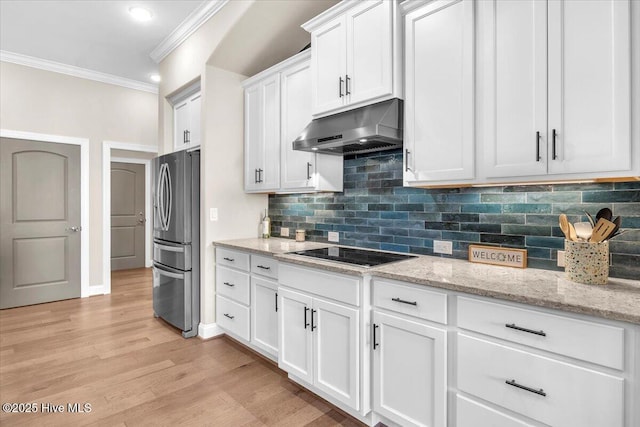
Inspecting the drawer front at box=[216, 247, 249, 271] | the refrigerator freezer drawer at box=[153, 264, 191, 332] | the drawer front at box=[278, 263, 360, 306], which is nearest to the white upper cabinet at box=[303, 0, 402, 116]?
the drawer front at box=[278, 263, 360, 306]

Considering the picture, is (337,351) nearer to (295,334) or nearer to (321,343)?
(321,343)

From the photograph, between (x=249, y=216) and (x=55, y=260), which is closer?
(x=249, y=216)

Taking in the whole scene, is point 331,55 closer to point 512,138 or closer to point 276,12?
point 276,12

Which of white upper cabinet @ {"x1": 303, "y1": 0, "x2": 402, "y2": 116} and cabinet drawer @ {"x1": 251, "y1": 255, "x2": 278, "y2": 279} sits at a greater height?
white upper cabinet @ {"x1": 303, "y1": 0, "x2": 402, "y2": 116}

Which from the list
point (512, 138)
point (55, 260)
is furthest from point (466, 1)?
point (55, 260)

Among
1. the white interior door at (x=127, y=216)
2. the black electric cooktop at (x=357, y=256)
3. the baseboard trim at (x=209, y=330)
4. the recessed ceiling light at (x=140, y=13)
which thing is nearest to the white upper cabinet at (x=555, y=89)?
the black electric cooktop at (x=357, y=256)

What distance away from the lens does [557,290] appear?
1.39m

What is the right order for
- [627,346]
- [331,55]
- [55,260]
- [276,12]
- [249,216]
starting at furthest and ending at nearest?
1. [55,260]
2. [249,216]
3. [276,12]
4. [331,55]
5. [627,346]

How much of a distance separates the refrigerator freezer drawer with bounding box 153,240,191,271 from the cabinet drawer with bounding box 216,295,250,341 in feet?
1.51

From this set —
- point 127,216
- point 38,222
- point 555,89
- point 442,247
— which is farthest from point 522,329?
point 127,216

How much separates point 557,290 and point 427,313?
0.54 meters

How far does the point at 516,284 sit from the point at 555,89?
88 centimetres

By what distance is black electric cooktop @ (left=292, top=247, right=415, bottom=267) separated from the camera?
2.04 meters

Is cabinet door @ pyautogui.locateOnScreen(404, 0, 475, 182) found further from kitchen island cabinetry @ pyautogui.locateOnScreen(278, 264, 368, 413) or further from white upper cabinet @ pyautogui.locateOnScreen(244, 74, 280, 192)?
white upper cabinet @ pyautogui.locateOnScreen(244, 74, 280, 192)
